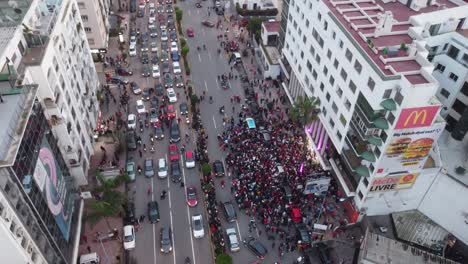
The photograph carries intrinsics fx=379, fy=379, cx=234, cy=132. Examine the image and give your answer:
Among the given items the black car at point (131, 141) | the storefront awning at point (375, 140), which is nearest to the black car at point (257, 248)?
the storefront awning at point (375, 140)

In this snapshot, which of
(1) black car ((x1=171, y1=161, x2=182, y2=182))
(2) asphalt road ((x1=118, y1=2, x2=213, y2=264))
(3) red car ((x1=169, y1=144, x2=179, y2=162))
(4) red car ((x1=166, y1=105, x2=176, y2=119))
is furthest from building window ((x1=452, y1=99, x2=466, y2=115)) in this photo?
(4) red car ((x1=166, y1=105, x2=176, y2=119))

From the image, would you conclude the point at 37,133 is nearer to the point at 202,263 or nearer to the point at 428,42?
the point at 202,263

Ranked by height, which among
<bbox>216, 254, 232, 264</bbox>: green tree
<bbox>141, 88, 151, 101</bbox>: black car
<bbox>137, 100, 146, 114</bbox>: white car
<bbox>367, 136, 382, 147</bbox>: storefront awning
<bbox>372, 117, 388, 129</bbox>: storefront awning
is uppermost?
<bbox>372, 117, 388, 129</bbox>: storefront awning

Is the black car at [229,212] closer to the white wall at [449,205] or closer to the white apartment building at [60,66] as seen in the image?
the white apartment building at [60,66]

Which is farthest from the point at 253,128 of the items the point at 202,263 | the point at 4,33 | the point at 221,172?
the point at 4,33

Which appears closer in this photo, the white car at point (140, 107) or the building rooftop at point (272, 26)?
the white car at point (140, 107)

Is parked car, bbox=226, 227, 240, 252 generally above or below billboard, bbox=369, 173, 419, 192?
below

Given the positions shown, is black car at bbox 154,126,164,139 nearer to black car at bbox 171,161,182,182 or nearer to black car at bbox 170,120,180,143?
black car at bbox 170,120,180,143

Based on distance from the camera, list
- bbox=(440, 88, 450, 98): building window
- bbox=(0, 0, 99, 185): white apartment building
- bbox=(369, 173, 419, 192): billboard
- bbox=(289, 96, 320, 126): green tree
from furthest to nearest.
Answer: bbox=(289, 96, 320, 126): green tree → bbox=(440, 88, 450, 98): building window → bbox=(369, 173, 419, 192): billboard → bbox=(0, 0, 99, 185): white apartment building
